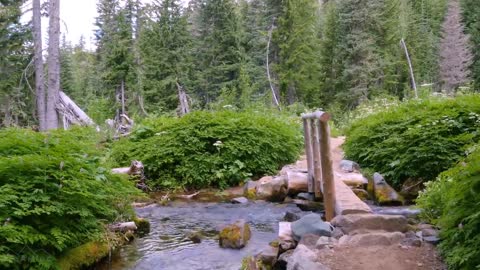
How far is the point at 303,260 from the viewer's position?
13.2 feet

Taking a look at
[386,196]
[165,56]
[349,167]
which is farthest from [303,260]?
[165,56]

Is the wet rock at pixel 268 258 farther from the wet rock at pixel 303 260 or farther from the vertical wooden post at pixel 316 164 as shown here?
the vertical wooden post at pixel 316 164

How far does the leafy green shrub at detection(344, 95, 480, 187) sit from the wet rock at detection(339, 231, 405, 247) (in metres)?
3.51

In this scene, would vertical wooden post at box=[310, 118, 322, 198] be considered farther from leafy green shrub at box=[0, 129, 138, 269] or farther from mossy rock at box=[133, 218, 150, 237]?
leafy green shrub at box=[0, 129, 138, 269]

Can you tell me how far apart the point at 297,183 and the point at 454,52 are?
3415 centimetres

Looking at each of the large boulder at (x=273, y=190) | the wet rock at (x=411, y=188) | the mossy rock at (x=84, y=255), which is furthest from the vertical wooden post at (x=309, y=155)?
the mossy rock at (x=84, y=255)

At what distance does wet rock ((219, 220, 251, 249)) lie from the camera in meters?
5.65

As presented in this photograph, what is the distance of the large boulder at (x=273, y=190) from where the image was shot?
831 centimetres

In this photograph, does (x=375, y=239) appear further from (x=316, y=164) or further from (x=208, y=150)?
(x=208, y=150)

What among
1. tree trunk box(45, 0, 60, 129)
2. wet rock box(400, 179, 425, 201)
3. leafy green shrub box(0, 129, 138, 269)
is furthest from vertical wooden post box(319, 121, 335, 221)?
tree trunk box(45, 0, 60, 129)

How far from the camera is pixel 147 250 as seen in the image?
18.5 ft

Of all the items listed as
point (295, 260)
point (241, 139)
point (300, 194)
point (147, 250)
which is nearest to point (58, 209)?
point (147, 250)

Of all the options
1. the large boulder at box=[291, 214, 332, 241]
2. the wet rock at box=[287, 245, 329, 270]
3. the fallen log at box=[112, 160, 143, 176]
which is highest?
the fallen log at box=[112, 160, 143, 176]

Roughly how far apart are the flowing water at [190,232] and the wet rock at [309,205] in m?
0.12
